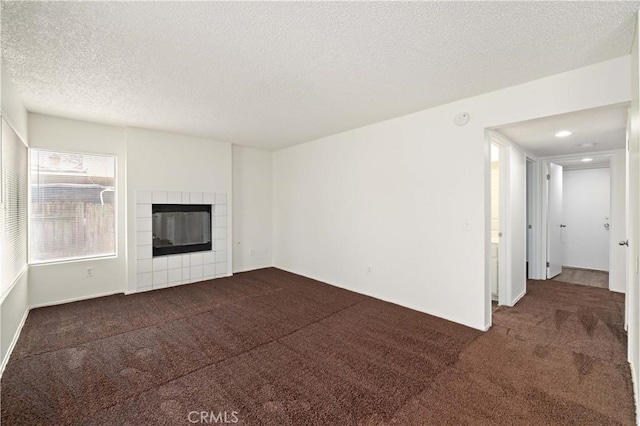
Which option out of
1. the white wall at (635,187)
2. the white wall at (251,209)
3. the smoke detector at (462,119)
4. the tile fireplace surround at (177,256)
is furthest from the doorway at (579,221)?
the tile fireplace surround at (177,256)

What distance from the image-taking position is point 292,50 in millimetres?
2133

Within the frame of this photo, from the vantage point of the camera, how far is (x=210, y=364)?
239 centimetres

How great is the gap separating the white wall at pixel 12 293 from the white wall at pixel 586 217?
8681mm

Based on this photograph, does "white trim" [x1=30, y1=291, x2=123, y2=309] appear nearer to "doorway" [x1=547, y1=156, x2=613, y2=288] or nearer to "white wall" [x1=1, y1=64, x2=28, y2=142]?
"white wall" [x1=1, y1=64, x2=28, y2=142]

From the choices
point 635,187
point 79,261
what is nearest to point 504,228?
point 635,187

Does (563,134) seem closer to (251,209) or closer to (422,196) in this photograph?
(422,196)

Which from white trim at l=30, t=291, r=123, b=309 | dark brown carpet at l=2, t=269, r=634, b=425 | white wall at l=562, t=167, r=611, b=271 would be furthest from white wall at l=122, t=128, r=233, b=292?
white wall at l=562, t=167, r=611, b=271

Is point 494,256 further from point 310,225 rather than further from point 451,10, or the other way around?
point 451,10

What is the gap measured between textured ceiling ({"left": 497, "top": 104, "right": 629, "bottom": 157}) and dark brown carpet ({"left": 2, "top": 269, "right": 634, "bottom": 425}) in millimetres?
Answer: 2147

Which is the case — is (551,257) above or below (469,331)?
above

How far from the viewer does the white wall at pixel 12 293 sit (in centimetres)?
240

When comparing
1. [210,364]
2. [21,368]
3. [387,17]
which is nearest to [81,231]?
[21,368]

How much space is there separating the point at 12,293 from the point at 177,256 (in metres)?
2.11

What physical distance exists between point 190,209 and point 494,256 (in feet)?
15.7
